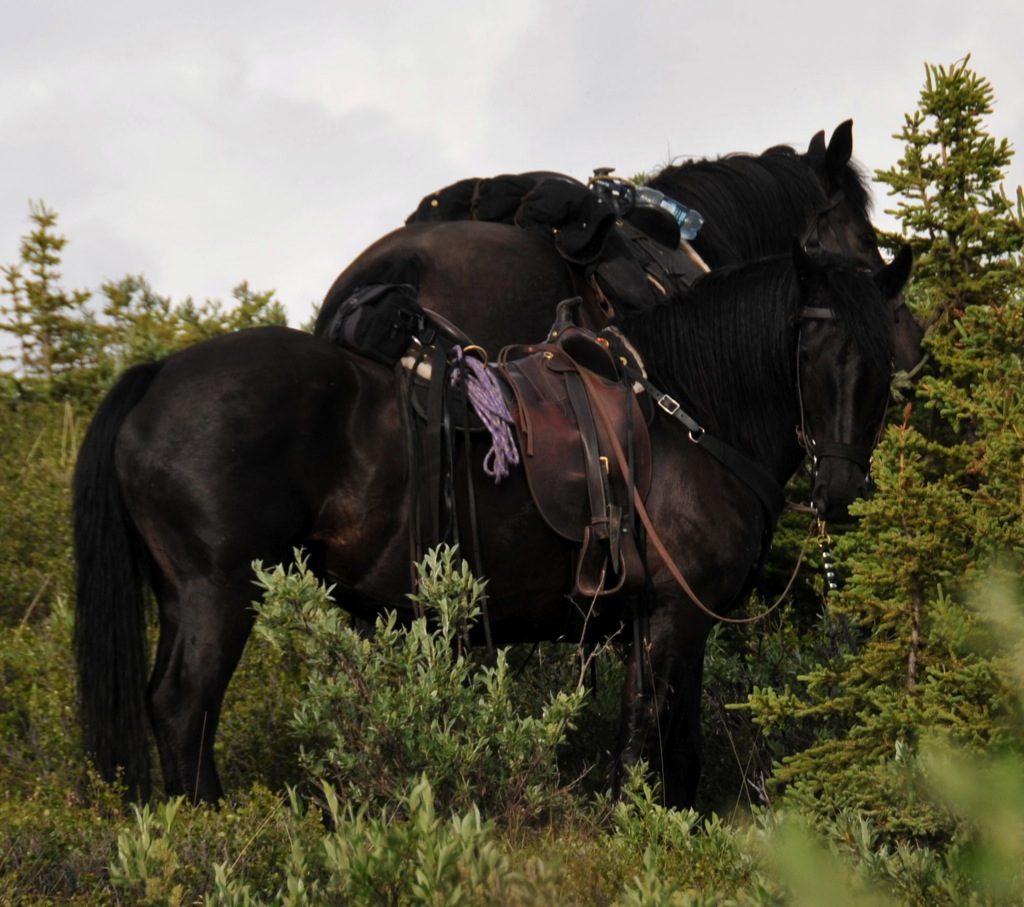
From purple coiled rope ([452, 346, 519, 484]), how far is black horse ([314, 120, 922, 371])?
0.73 m

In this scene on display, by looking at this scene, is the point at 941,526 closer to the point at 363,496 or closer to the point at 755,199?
the point at 363,496

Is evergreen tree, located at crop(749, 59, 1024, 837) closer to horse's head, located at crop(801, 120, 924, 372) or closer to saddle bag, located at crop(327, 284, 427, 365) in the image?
horse's head, located at crop(801, 120, 924, 372)

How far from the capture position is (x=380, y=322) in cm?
483

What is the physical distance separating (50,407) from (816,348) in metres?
7.22

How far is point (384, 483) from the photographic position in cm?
464

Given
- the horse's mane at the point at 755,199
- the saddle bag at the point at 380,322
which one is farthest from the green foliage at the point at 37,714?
the horse's mane at the point at 755,199


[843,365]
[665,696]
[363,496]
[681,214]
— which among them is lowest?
[665,696]

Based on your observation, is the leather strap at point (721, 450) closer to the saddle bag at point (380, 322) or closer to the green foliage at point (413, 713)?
the saddle bag at point (380, 322)

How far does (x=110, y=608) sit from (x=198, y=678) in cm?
42

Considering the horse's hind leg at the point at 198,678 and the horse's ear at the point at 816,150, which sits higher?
the horse's ear at the point at 816,150

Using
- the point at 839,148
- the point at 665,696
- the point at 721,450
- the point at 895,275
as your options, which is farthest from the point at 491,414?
the point at 839,148

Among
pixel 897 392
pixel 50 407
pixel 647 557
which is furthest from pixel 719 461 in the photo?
pixel 50 407

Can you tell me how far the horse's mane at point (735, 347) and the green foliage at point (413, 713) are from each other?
1552 mm

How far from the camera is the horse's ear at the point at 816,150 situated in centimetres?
674
